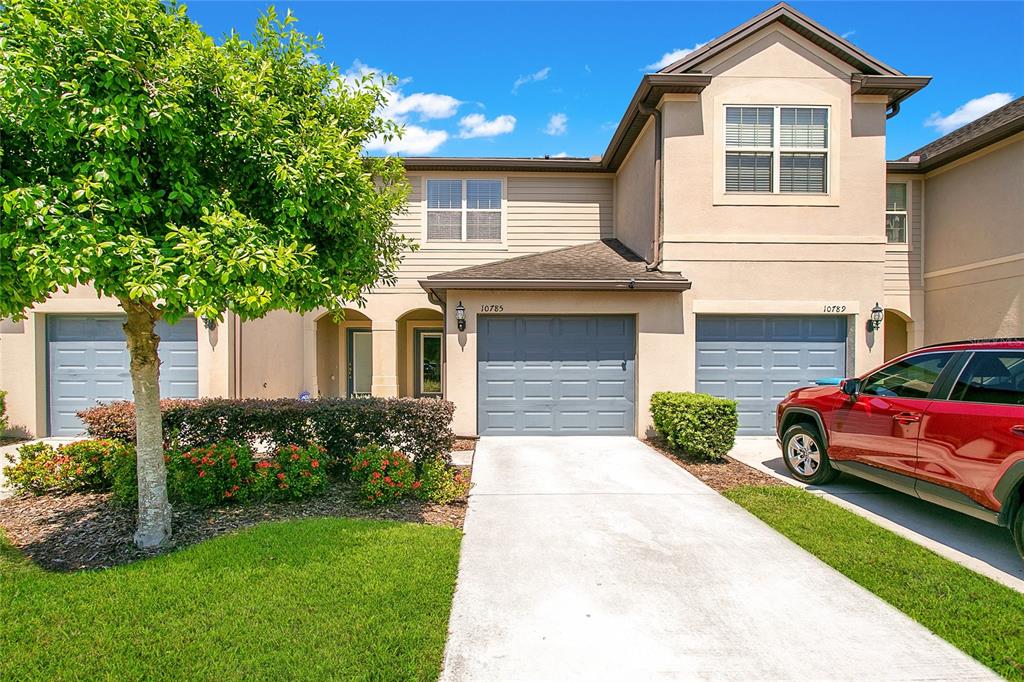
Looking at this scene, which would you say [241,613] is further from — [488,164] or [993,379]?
[488,164]

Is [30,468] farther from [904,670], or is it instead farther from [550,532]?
[904,670]

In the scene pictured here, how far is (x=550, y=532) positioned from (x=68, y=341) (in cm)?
1019

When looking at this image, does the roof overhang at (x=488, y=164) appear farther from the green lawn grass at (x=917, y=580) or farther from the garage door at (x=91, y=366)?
the green lawn grass at (x=917, y=580)

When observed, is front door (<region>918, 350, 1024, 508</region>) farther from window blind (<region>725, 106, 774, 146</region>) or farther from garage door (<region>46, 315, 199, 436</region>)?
garage door (<region>46, 315, 199, 436</region>)

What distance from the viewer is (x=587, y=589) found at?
3.69 metres

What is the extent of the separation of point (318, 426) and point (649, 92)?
8120 mm

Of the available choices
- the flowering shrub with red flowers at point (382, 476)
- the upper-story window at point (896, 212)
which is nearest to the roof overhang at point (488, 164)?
the upper-story window at point (896, 212)

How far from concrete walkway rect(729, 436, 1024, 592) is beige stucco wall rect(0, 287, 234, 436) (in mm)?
9714

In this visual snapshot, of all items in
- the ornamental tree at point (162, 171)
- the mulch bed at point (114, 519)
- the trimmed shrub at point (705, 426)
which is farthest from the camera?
the trimmed shrub at point (705, 426)

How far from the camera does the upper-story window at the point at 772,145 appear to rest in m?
8.98

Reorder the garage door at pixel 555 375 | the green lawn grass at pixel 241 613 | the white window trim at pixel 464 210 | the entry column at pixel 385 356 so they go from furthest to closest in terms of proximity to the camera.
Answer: the entry column at pixel 385 356, the white window trim at pixel 464 210, the garage door at pixel 555 375, the green lawn grass at pixel 241 613

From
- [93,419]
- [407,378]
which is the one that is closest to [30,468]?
[93,419]

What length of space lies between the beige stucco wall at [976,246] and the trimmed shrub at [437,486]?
10.7 m

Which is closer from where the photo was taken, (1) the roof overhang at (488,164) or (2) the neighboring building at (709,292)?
(2) the neighboring building at (709,292)
